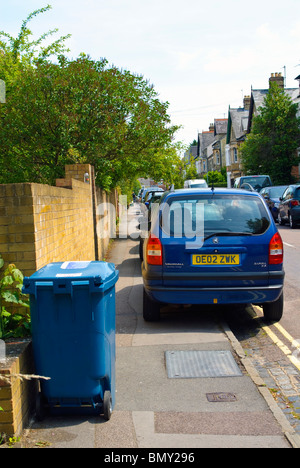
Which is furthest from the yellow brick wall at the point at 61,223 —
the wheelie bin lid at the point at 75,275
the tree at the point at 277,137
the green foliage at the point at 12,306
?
the tree at the point at 277,137

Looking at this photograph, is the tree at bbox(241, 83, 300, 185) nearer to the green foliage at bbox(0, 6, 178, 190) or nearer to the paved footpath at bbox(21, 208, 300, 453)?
the green foliage at bbox(0, 6, 178, 190)

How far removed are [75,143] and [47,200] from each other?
6734mm

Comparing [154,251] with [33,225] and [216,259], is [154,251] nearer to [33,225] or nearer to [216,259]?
[216,259]

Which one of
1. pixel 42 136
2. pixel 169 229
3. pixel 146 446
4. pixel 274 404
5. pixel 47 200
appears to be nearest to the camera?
pixel 146 446

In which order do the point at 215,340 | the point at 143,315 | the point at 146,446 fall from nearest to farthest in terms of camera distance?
the point at 146,446 → the point at 215,340 → the point at 143,315

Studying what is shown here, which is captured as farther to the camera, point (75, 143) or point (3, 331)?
point (75, 143)

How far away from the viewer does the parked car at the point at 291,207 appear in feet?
61.1

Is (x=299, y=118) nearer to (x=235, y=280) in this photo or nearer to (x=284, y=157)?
(x=284, y=157)

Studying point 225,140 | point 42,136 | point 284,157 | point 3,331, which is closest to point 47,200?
point 3,331

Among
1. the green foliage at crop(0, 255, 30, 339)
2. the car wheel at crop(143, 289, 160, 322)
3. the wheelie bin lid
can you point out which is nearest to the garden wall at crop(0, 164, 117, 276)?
the green foliage at crop(0, 255, 30, 339)

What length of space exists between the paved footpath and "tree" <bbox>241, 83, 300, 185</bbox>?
101ft

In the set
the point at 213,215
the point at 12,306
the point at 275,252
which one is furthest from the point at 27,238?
the point at 275,252

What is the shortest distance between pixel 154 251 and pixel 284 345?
1.85m

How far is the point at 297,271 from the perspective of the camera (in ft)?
33.4
